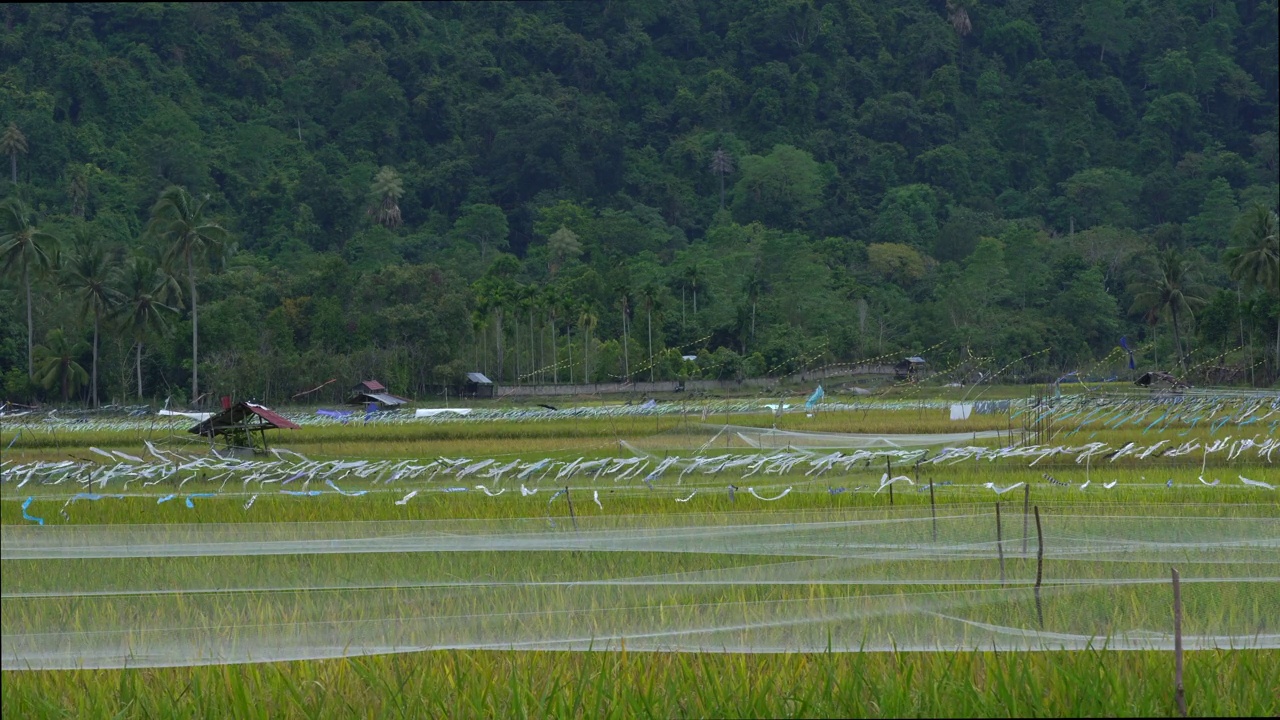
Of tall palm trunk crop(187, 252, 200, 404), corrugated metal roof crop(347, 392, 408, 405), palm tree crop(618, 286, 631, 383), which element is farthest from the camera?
palm tree crop(618, 286, 631, 383)

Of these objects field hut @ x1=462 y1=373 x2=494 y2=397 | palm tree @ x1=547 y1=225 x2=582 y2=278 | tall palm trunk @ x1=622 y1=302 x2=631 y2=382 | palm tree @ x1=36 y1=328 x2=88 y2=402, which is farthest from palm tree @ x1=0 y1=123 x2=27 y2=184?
field hut @ x1=462 y1=373 x2=494 y2=397

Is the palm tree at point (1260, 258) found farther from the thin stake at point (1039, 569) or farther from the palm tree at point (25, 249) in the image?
the thin stake at point (1039, 569)

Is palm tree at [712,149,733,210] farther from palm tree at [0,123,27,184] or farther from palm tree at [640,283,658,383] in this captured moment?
palm tree at [0,123,27,184]

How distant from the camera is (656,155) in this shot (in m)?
126

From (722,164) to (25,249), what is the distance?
248ft

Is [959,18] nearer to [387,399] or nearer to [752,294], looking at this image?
[752,294]

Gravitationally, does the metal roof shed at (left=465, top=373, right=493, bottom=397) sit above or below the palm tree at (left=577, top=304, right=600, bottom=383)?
below

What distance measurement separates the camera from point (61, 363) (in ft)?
178

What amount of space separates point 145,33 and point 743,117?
53190mm

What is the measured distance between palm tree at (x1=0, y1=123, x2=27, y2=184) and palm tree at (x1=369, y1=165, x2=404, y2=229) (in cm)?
2370

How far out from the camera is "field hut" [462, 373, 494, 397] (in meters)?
57.7

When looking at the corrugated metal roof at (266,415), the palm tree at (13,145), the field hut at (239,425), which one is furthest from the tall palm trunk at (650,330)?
the palm tree at (13,145)

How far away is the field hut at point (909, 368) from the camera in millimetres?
64519

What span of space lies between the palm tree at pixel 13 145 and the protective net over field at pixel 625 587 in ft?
311
